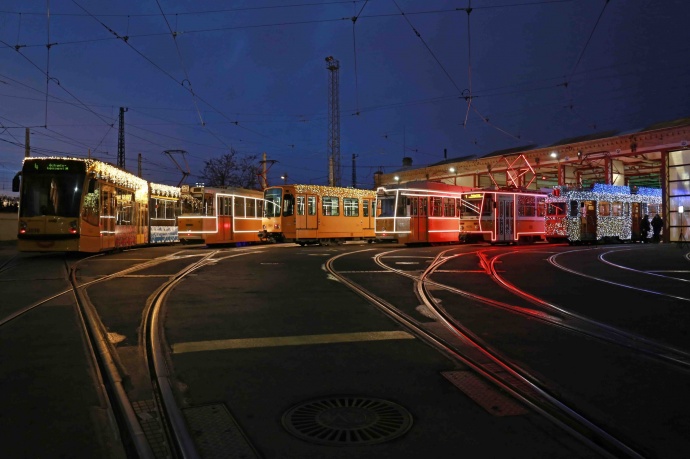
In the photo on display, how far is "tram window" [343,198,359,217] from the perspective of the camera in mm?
32031

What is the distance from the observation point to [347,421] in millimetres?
4031

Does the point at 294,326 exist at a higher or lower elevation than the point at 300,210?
lower

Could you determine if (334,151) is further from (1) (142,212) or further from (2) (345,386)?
(2) (345,386)

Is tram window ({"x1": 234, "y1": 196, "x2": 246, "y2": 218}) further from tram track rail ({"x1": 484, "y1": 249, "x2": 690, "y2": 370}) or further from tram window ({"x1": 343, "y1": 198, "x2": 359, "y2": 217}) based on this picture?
tram track rail ({"x1": 484, "y1": 249, "x2": 690, "y2": 370})

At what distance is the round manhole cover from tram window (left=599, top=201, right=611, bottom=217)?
3157cm

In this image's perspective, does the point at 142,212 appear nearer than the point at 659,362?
No

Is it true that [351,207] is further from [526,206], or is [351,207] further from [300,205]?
[526,206]

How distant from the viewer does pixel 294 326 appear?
7305mm

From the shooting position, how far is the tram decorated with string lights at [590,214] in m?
31.0

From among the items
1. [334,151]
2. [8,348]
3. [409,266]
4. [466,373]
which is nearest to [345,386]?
[466,373]

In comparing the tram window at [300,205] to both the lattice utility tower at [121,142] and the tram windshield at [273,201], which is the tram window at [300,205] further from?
the lattice utility tower at [121,142]

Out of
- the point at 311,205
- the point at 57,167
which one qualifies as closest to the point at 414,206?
the point at 311,205

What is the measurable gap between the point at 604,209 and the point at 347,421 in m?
32.5

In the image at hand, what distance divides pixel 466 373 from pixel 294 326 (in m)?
2.78
